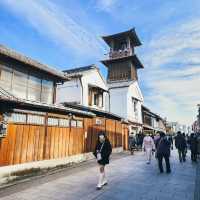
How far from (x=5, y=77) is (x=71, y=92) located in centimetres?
1098

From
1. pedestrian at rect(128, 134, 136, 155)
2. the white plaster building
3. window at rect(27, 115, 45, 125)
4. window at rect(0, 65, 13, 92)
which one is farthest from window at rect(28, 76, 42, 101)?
pedestrian at rect(128, 134, 136, 155)

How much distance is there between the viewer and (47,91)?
1623cm

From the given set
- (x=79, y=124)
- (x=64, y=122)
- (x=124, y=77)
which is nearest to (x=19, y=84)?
(x=64, y=122)

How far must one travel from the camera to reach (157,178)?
991 centimetres

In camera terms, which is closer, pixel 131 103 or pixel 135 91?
pixel 131 103

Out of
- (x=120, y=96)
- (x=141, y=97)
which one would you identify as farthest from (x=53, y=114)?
(x=141, y=97)

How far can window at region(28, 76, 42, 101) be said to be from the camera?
48.4ft

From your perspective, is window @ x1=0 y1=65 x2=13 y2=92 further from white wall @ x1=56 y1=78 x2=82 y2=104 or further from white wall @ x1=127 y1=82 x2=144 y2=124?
white wall @ x1=127 y1=82 x2=144 y2=124

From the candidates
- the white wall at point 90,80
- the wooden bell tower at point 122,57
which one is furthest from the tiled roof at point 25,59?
the wooden bell tower at point 122,57

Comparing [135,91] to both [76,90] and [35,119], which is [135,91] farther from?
[35,119]

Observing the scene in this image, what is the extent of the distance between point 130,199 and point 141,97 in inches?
1215

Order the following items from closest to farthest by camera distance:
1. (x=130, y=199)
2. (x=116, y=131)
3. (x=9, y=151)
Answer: (x=130, y=199), (x=9, y=151), (x=116, y=131)

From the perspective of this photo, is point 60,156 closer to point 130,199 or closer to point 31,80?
point 31,80

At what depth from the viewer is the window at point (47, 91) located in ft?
52.1
